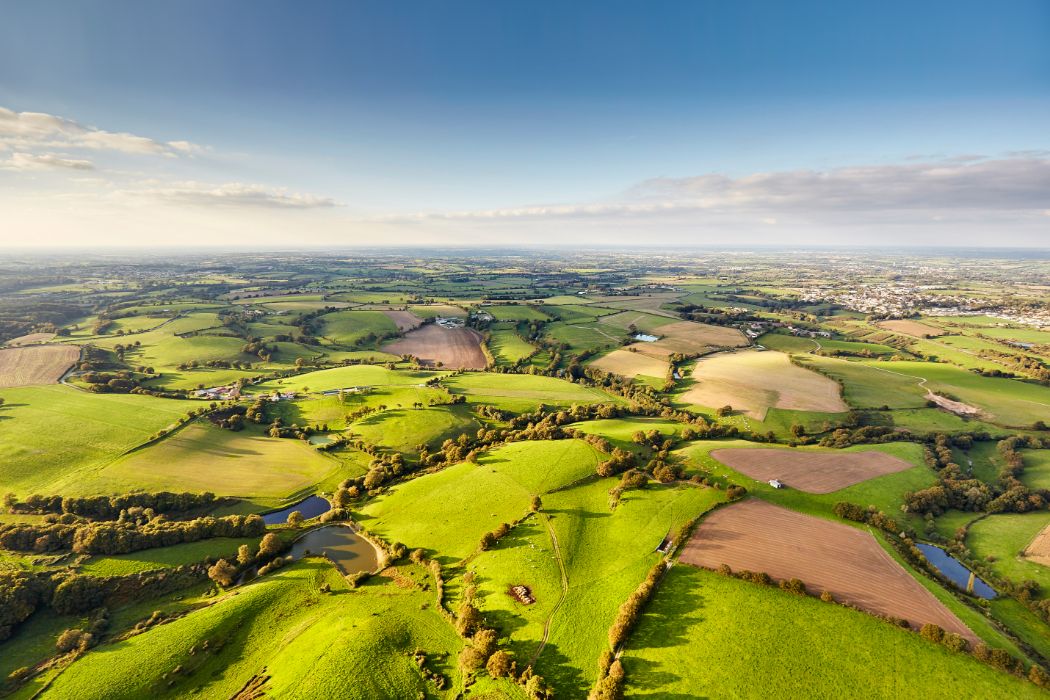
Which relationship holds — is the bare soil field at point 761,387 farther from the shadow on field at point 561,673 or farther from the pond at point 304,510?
the pond at point 304,510

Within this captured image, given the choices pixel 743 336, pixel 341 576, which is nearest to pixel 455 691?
pixel 341 576

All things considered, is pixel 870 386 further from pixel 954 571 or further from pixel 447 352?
pixel 447 352

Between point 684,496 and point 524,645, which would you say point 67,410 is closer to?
point 524,645

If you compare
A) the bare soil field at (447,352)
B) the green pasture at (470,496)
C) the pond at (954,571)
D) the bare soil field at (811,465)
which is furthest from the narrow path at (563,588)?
the bare soil field at (447,352)

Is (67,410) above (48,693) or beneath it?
above

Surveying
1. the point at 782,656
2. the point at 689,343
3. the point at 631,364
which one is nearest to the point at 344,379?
the point at 631,364
